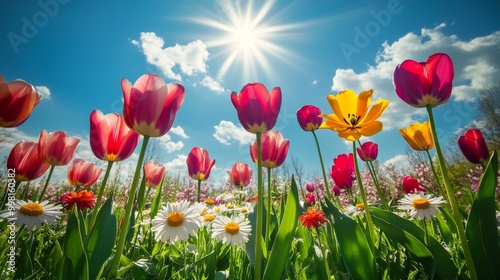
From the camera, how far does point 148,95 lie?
0.96m

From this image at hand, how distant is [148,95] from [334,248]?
132 cm

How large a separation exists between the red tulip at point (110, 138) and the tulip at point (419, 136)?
1.83 metres

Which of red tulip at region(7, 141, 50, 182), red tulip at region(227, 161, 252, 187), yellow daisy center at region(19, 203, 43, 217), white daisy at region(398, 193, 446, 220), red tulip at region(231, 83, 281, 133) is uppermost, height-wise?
red tulip at region(227, 161, 252, 187)

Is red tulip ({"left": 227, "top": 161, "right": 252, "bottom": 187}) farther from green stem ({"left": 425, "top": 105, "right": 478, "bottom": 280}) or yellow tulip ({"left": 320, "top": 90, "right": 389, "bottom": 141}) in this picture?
green stem ({"left": 425, "top": 105, "right": 478, "bottom": 280})

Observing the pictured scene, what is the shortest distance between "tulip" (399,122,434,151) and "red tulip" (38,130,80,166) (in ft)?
7.56

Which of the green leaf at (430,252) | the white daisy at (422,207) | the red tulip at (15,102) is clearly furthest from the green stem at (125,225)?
the white daisy at (422,207)

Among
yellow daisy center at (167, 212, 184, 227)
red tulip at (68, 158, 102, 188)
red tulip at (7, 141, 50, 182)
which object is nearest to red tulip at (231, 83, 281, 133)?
yellow daisy center at (167, 212, 184, 227)

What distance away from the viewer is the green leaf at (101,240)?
92 centimetres

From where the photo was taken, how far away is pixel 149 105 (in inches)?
37.6

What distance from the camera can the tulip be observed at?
1.75 m

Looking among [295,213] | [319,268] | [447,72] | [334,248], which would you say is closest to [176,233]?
[295,213]

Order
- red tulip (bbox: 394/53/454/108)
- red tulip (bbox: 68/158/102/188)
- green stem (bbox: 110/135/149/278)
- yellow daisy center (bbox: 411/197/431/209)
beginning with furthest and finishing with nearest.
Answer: red tulip (bbox: 68/158/102/188) → yellow daisy center (bbox: 411/197/431/209) → red tulip (bbox: 394/53/454/108) → green stem (bbox: 110/135/149/278)

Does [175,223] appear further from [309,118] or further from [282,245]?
[309,118]

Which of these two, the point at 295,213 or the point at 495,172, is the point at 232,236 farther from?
the point at 495,172
